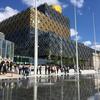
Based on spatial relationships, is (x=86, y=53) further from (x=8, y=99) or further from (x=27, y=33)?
(x=8, y=99)

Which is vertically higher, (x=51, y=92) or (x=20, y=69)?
(x=20, y=69)

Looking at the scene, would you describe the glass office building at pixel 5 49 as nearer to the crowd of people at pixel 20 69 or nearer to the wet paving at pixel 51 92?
the crowd of people at pixel 20 69

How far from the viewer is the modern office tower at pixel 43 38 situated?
4609 inches

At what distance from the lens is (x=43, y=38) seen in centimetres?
12269

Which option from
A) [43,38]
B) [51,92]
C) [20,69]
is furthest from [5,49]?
[51,92]

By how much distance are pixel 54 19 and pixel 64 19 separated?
15.4 m

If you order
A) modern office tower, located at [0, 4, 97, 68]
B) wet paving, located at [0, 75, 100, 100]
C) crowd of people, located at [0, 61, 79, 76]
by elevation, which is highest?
modern office tower, located at [0, 4, 97, 68]

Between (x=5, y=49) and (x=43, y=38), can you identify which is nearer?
(x=5, y=49)

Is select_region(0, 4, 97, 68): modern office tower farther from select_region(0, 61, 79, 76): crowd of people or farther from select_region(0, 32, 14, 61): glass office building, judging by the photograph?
select_region(0, 61, 79, 76): crowd of people

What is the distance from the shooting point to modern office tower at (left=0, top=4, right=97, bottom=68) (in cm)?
11706

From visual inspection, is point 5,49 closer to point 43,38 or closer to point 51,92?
point 43,38

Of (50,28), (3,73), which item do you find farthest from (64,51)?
(3,73)

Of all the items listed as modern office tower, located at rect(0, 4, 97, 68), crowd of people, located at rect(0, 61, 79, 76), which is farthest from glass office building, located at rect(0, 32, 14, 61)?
crowd of people, located at rect(0, 61, 79, 76)

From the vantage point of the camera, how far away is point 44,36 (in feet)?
407
